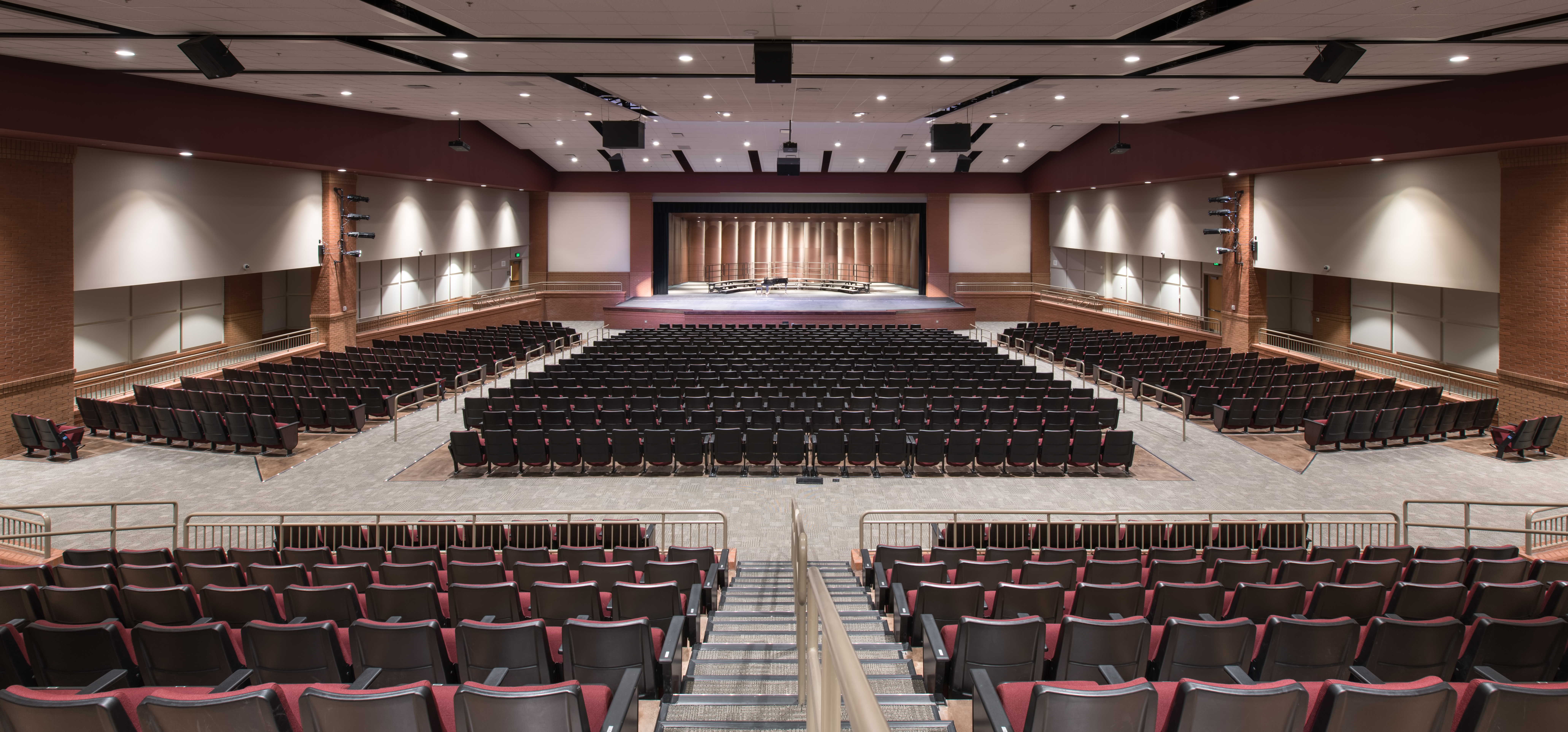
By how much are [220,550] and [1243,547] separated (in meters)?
8.81

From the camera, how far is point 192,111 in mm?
17516

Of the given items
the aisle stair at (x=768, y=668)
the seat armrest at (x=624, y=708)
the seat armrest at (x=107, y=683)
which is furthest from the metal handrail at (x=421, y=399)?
the seat armrest at (x=624, y=708)

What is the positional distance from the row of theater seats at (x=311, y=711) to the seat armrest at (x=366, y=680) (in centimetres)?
41

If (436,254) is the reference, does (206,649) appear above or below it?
below

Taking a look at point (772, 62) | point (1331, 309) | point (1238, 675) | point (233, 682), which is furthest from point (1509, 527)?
point (1331, 309)

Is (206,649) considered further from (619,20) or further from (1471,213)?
(1471,213)

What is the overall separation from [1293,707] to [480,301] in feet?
106

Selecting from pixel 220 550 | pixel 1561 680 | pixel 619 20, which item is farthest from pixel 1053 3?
pixel 220 550

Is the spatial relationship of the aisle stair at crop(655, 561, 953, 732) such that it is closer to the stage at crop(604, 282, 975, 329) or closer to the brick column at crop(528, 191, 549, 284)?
the stage at crop(604, 282, 975, 329)

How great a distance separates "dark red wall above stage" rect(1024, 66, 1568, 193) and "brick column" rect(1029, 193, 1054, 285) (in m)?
8.42

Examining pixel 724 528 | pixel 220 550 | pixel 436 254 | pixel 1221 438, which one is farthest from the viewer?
pixel 436 254

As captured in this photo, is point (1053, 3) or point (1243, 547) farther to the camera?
point (1053, 3)

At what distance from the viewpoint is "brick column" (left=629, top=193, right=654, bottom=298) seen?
37125 mm

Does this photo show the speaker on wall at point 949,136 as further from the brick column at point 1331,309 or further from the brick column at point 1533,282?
the brick column at point 1331,309
